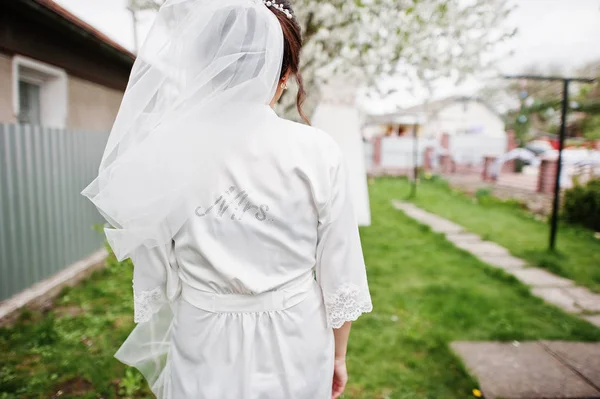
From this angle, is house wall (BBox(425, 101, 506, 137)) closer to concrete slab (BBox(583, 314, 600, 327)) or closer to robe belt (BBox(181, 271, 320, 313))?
concrete slab (BBox(583, 314, 600, 327))

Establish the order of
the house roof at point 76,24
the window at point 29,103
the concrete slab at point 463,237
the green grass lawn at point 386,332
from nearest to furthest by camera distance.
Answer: the green grass lawn at point 386,332
the house roof at point 76,24
the window at point 29,103
the concrete slab at point 463,237

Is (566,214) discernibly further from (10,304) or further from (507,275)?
(10,304)

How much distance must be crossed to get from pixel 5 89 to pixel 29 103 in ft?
3.36

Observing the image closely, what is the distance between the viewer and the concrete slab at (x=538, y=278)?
4.74 m

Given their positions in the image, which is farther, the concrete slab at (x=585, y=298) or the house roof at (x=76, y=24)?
the concrete slab at (x=585, y=298)

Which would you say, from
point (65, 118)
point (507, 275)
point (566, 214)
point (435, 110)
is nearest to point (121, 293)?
point (65, 118)

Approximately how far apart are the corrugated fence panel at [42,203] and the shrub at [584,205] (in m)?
8.22

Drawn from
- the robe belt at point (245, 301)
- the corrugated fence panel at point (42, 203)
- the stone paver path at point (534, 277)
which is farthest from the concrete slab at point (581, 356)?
the corrugated fence panel at point (42, 203)

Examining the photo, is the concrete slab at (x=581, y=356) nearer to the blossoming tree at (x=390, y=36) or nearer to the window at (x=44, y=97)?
the blossoming tree at (x=390, y=36)

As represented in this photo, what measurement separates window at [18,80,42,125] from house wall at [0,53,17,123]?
0.62m

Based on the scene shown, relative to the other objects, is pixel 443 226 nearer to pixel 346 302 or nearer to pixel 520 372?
pixel 520 372

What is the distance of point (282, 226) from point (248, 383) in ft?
1.60

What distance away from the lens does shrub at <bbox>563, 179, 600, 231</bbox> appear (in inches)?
291

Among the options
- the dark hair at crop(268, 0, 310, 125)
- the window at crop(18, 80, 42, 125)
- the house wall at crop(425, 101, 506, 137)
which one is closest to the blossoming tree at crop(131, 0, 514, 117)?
the window at crop(18, 80, 42, 125)
